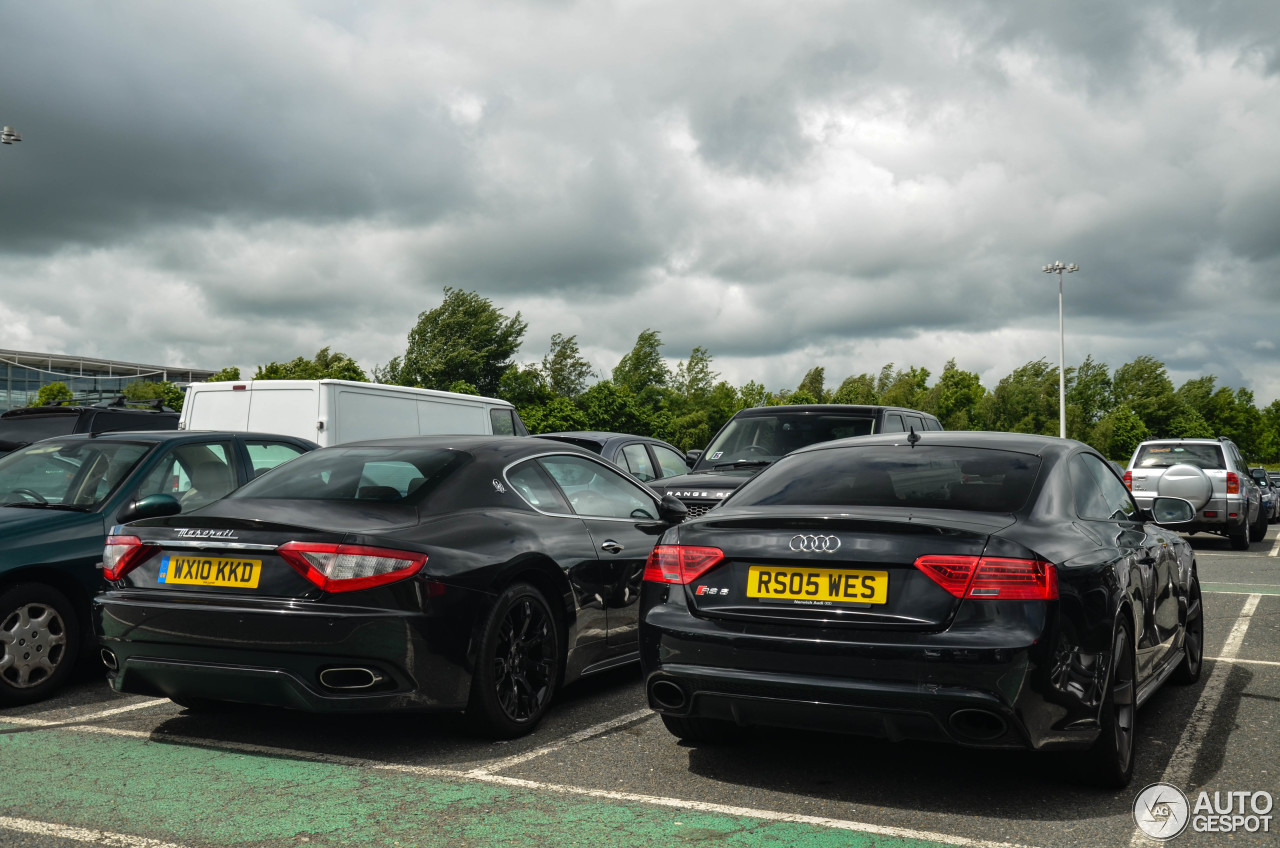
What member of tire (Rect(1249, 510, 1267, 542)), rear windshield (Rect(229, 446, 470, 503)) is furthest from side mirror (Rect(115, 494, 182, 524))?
tire (Rect(1249, 510, 1267, 542))

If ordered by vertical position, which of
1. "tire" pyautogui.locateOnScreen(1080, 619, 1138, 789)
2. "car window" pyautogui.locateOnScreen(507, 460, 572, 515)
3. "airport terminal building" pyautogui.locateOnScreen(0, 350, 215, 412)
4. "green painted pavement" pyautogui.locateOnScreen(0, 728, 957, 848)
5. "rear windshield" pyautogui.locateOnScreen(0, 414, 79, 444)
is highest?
"airport terminal building" pyautogui.locateOnScreen(0, 350, 215, 412)

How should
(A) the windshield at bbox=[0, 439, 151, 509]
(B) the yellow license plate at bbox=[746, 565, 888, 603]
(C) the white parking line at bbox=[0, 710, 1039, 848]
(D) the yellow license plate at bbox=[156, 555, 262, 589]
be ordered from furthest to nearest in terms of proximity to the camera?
(A) the windshield at bbox=[0, 439, 151, 509]
(D) the yellow license plate at bbox=[156, 555, 262, 589]
(B) the yellow license plate at bbox=[746, 565, 888, 603]
(C) the white parking line at bbox=[0, 710, 1039, 848]

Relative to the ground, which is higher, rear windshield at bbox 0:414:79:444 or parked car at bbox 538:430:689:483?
rear windshield at bbox 0:414:79:444

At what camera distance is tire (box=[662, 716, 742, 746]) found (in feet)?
15.8

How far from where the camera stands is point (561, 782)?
14.4ft

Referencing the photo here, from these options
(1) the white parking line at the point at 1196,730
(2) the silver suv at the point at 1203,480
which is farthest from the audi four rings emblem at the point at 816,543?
(2) the silver suv at the point at 1203,480

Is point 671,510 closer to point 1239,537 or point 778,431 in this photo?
point 778,431

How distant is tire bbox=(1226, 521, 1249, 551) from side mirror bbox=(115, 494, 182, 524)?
52.2 feet

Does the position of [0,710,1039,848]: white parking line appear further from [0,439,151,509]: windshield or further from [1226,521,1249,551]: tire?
[1226,521,1249,551]: tire

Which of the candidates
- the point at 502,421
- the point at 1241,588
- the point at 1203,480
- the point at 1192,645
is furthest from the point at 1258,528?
the point at 1192,645

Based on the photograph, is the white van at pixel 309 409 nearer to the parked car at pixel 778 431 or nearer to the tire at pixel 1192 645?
the parked car at pixel 778 431

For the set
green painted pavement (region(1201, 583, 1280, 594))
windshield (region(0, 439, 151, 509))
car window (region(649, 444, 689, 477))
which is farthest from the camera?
car window (region(649, 444, 689, 477))

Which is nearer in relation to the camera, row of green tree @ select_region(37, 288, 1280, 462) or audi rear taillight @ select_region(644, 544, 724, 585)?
audi rear taillight @ select_region(644, 544, 724, 585)

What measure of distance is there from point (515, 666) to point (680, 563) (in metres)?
1.20
